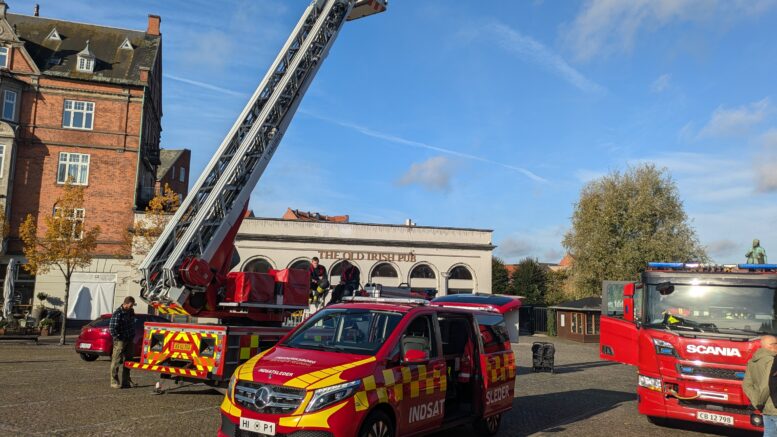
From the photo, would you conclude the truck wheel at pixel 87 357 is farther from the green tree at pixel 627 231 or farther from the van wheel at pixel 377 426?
the green tree at pixel 627 231

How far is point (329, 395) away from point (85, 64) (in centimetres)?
3589

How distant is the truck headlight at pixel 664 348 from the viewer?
364 inches

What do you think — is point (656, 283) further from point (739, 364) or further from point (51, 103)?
point (51, 103)

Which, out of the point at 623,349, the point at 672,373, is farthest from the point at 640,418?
the point at 672,373

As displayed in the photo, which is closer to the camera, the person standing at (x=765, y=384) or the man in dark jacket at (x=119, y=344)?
the person standing at (x=765, y=384)

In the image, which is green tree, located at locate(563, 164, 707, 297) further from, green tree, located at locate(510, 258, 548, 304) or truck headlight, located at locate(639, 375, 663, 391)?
truck headlight, located at locate(639, 375, 663, 391)

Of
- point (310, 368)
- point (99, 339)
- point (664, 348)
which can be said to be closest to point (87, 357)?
point (99, 339)

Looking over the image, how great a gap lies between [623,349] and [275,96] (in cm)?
898

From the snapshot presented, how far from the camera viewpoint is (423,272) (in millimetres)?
42156

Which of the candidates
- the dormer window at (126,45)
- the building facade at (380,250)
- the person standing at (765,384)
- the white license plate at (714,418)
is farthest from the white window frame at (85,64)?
the person standing at (765,384)

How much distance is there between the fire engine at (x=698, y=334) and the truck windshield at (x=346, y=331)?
195 inches

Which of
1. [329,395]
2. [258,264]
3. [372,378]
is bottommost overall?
[329,395]

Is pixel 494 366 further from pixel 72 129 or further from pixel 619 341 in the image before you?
pixel 72 129

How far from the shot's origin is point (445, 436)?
868 centimetres
